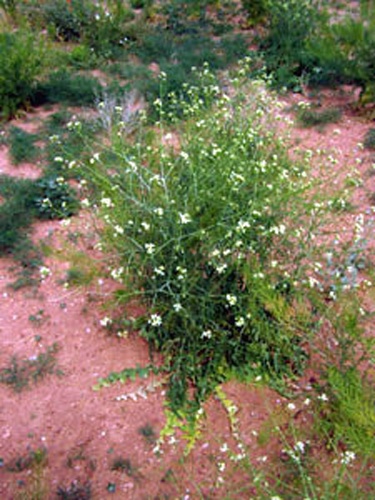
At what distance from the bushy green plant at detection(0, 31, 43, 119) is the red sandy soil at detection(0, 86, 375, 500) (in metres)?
2.40

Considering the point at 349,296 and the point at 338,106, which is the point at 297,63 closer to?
the point at 338,106

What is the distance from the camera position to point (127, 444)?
8.80 feet

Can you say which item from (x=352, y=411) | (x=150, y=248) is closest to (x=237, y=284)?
(x=150, y=248)

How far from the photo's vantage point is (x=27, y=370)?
3047 millimetres

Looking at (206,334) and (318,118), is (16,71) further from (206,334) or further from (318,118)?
(206,334)

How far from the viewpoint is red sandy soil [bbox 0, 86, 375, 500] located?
2537 millimetres

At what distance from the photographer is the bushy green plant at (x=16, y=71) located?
17.0 feet

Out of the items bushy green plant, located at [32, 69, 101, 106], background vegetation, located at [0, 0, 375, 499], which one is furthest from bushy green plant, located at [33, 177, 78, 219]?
bushy green plant, located at [32, 69, 101, 106]

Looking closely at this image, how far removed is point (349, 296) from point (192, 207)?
0.98m

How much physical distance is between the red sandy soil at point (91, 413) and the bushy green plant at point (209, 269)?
0.18 metres

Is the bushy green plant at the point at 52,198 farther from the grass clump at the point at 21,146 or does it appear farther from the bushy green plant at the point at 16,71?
the bushy green plant at the point at 16,71

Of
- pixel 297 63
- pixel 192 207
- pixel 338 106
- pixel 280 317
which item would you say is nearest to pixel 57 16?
pixel 297 63

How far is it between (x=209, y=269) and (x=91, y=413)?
3.30ft

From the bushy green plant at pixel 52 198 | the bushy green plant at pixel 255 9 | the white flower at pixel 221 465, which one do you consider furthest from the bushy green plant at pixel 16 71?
the white flower at pixel 221 465
